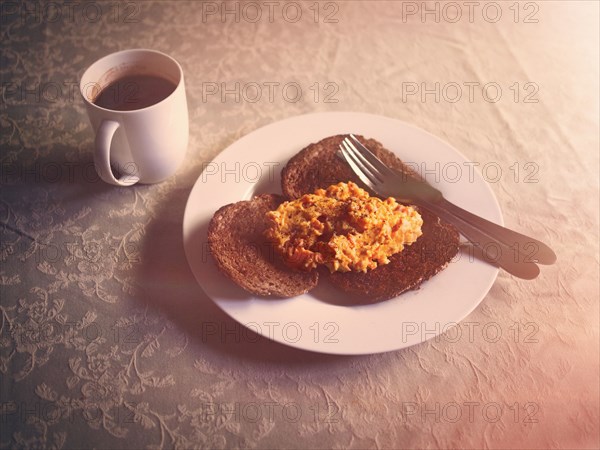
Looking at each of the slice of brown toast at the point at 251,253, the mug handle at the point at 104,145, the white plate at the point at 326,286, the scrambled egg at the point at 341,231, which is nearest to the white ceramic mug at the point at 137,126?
the mug handle at the point at 104,145

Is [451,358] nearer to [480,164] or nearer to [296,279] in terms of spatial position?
[296,279]

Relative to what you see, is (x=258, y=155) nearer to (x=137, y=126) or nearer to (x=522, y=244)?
(x=137, y=126)

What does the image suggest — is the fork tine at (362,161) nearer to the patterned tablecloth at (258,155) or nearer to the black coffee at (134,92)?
the patterned tablecloth at (258,155)

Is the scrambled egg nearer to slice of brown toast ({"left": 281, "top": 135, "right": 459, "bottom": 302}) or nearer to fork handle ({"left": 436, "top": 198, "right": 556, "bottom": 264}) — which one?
slice of brown toast ({"left": 281, "top": 135, "right": 459, "bottom": 302})

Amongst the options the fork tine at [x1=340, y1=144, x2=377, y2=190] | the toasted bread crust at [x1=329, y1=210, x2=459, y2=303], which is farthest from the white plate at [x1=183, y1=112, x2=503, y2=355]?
the fork tine at [x1=340, y1=144, x2=377, y2=190]

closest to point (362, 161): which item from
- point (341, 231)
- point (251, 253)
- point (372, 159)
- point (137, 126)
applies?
point (372, 159)

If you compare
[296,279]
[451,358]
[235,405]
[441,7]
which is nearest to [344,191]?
[296,279]

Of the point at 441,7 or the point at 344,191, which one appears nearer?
the point at 344,191
